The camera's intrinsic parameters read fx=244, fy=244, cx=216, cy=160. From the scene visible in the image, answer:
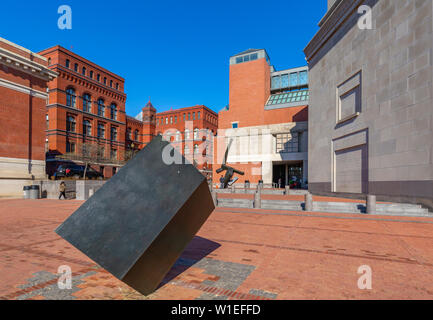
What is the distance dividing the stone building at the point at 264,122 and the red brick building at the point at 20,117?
24.8m

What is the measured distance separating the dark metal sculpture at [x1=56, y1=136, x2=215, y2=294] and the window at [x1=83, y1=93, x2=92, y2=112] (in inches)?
1751

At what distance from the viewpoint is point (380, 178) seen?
15727mm

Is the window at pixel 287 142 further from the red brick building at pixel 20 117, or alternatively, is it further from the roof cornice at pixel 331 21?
the red brick building at pixel 20 117

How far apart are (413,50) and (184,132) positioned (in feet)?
173

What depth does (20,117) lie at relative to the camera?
79.6 ft

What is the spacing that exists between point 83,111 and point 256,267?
145 ft

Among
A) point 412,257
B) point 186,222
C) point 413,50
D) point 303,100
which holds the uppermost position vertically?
point 303,100

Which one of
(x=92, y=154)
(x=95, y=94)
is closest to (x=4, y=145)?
(x=92, y=154)

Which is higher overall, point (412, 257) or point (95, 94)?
point (95, 94)

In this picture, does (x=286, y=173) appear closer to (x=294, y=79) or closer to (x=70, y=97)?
(x=294, y=79)

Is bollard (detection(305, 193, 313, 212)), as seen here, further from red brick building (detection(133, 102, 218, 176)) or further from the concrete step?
red brick building (detection(133, 102, 218, 176))

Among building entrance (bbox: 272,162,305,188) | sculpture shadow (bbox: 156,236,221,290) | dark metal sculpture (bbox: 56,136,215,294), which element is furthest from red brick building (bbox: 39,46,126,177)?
dark metal sculpture (bbox: 56,136,215,294)
